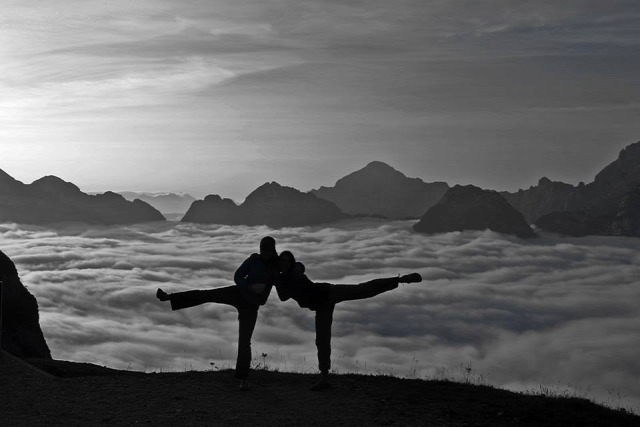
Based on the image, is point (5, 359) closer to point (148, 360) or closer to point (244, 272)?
point (244, 272)

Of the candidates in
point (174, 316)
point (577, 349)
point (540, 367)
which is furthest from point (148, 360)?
point (577, 349)

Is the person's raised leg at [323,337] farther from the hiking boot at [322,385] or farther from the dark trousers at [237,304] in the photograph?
the dark trousers at [237,304]

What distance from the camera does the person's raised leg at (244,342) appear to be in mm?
13562

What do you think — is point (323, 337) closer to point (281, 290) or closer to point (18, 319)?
point (281, 290)

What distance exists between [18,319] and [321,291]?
971 inches

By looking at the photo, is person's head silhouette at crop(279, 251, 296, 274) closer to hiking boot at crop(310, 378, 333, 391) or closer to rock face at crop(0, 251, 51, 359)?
hiking boot at crop(310, 378, 333, 391)

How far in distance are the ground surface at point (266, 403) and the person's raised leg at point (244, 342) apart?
13.5 inches

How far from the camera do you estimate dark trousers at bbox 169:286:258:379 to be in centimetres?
1315

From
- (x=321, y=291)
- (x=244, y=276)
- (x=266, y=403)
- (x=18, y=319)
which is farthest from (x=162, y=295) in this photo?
(x=18, y=319)

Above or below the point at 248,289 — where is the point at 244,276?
above

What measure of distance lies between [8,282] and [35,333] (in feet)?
10.7

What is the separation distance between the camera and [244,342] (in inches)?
538

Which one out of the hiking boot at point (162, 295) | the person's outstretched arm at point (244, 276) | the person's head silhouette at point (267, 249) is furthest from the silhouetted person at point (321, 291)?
the hiking boot at point (162, 295)

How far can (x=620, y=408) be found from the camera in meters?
13.8
